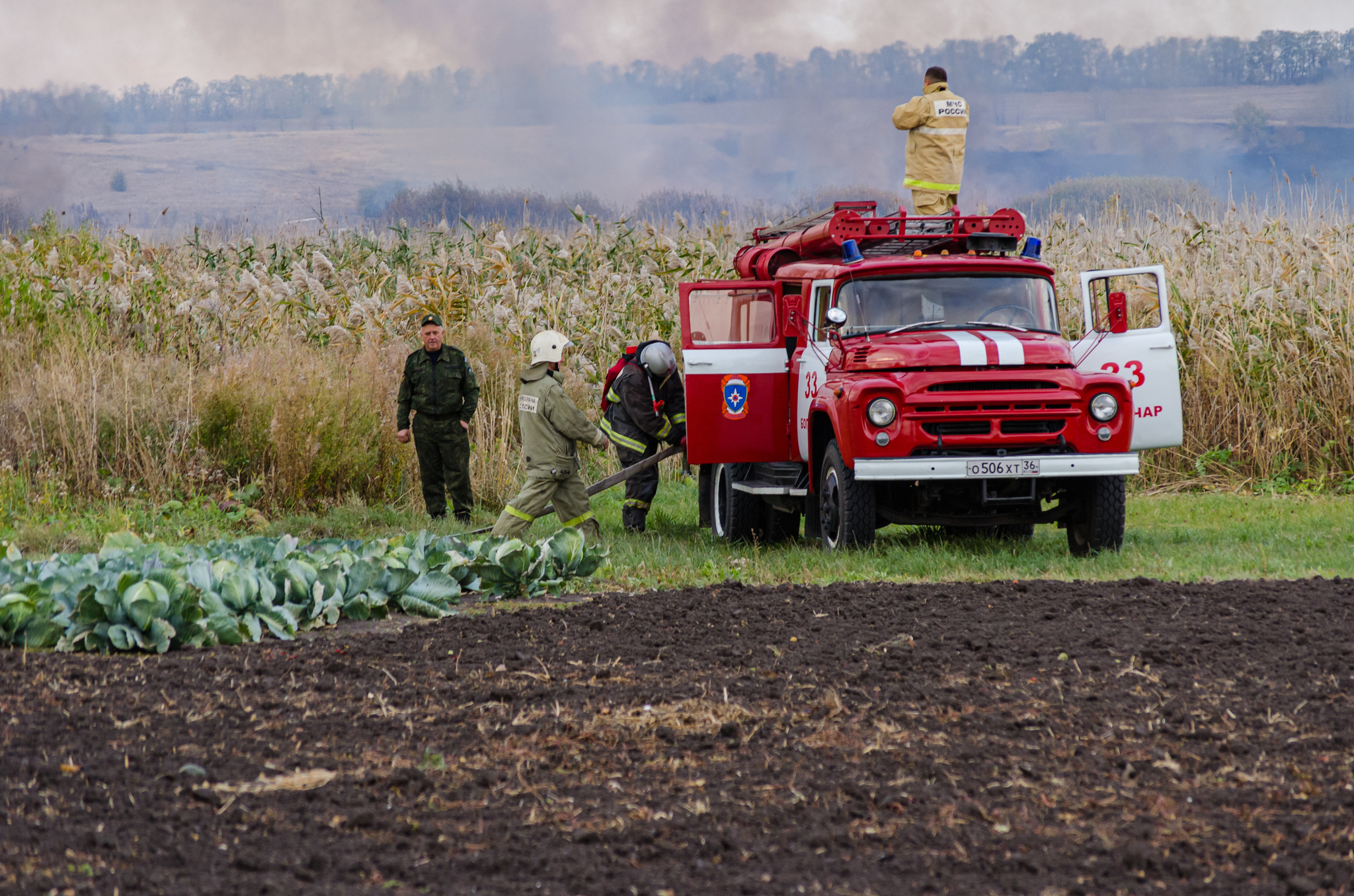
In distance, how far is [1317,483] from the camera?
1328 centimetres

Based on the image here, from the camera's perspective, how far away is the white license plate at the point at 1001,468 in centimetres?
878

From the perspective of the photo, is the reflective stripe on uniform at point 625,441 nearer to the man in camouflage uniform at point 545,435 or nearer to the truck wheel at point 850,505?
the man in camouflage uniform at point 545,435

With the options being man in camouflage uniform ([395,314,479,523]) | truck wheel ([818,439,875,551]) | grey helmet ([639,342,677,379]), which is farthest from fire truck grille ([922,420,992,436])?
man in camouflage uniform ([395,314,479,523])

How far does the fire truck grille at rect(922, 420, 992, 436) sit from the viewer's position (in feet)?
29.3

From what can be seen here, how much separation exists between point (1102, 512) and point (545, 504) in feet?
14.0

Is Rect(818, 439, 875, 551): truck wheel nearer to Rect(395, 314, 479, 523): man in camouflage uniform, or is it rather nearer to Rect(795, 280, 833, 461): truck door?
Rect(795, 280, 833, 461): truck door

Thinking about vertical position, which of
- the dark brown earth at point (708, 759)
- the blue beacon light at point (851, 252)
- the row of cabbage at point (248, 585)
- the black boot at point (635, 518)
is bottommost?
the black boot at point (635, 518)

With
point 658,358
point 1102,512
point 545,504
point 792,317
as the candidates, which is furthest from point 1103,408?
point 545,504

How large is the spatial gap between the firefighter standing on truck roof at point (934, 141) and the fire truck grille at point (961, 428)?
387 cm

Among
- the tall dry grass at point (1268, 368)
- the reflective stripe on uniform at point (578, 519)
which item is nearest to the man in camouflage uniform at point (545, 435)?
the reflective stripe on uniform at point (578, 519)

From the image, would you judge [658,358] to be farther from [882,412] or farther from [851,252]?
[882,412]

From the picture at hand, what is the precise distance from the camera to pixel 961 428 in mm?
8977

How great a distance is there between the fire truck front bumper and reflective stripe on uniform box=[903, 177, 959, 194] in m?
4.16

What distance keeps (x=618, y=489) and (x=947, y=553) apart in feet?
19.2
